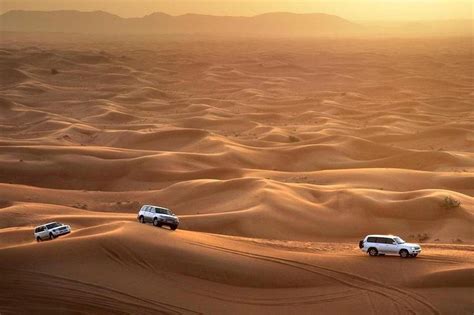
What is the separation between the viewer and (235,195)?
25.9m

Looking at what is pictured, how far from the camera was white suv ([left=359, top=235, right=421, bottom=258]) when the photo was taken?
1616 cm

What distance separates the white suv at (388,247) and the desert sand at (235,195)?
0.76ft

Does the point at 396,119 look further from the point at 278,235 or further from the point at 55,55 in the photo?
the point at 55,55

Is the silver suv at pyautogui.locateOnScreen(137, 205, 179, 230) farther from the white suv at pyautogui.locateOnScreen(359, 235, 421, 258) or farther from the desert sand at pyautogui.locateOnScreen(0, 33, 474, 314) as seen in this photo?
the white suv at pyautogui.locateOnScreen(359, 235, 421, 258)

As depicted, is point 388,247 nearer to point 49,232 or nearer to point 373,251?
point 373,251

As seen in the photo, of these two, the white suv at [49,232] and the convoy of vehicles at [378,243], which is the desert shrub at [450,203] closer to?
the convoy of vehicles at [378,243]

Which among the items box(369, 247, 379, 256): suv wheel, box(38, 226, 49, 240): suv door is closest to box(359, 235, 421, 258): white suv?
box(369, 247, 379, 256): suv wheel

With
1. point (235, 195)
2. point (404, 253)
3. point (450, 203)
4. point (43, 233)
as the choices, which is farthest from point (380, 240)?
point (235, 195)

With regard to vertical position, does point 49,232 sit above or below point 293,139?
above

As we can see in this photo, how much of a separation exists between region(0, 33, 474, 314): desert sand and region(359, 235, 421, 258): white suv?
0.76ft

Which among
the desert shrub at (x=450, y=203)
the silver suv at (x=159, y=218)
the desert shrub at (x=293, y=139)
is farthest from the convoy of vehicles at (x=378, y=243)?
the desert shrub at (x=293, y=139)

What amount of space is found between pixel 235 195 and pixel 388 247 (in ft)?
33.8

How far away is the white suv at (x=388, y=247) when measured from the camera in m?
16.2

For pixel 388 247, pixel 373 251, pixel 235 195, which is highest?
pixel 388 247
